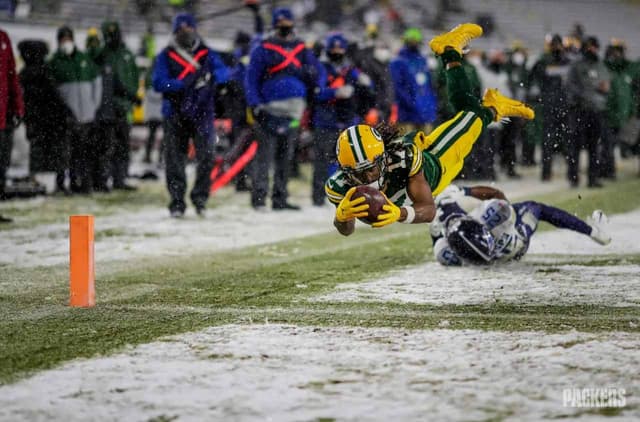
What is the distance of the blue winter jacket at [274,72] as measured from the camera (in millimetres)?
12609

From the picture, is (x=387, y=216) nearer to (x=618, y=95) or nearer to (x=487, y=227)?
(x=487, y=227)

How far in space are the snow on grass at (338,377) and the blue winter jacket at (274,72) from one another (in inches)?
288

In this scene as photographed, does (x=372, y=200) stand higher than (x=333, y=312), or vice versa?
(x=372, y=200)

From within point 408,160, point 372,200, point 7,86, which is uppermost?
point 7,86

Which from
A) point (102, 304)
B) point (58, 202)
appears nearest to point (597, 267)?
point (102, 304)

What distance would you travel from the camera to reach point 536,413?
398 centimetres

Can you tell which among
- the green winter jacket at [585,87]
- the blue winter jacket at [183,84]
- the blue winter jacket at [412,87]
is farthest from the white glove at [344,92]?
the green winter jacket at [585,87]

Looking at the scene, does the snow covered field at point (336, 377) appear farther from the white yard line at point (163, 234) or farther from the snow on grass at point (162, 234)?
the snow on grass at point (162, 234)

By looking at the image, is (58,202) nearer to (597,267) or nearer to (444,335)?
(597,267)

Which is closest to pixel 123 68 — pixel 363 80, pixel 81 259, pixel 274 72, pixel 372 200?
pixel 274 72

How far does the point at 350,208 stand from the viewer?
6.61 meters

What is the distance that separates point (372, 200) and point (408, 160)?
686mm

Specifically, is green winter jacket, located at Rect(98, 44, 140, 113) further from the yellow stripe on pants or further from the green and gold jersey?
the green and gold jersey

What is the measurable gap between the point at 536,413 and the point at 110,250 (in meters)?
6.39
